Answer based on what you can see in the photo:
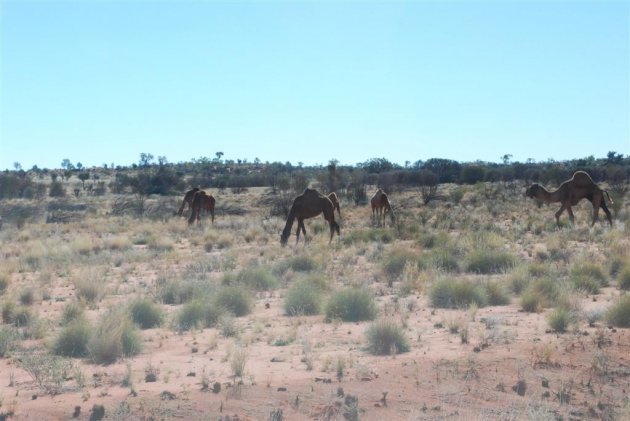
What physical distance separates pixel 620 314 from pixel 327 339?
14.8ft

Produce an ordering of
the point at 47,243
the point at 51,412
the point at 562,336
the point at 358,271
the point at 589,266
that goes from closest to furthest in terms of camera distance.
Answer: the point at 51,412 → the point at 562,336 → the point at 589,266 → the point at 358,271 → the point at 47,243

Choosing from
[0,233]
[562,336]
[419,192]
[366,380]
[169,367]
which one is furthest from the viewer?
[419,192]

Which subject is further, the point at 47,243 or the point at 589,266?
the point at 47,243

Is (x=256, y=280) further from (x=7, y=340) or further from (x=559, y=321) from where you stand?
(x=559, y=321)

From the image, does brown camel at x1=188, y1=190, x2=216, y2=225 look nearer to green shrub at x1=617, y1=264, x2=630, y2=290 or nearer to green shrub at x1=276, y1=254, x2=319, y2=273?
green shrub at x1=276, y1=254, x2=319, y2=273

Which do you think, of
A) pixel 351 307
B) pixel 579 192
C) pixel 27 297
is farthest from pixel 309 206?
pixel 351 307

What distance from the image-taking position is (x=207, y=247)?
27797 millimetres

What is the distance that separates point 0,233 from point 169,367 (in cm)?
2948

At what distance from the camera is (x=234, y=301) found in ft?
46.2

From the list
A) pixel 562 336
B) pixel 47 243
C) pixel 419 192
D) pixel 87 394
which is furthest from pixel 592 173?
pixel 87 394

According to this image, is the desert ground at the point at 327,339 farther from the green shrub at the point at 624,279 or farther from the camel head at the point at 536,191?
the camel head at the point at 536,191

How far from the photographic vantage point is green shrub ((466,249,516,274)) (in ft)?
61.9

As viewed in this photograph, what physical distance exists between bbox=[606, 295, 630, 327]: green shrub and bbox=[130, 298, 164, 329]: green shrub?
7196 millimetres

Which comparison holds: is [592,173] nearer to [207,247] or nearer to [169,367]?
[207,247]
